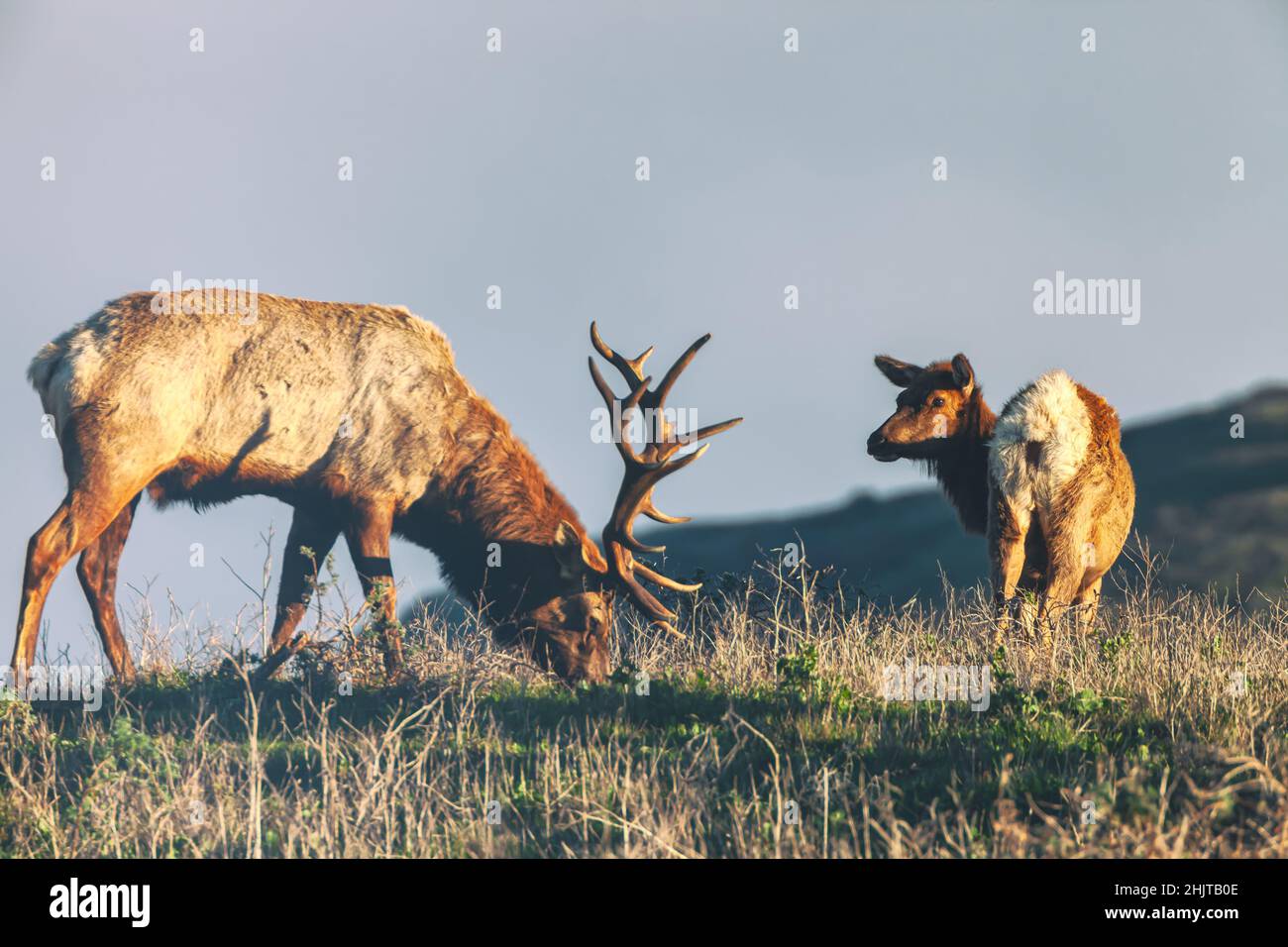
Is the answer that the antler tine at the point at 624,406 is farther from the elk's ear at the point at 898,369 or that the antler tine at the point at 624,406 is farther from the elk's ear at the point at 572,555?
the elk's ear at the point at 898,369

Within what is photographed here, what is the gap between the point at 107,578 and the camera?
10977 millimetres

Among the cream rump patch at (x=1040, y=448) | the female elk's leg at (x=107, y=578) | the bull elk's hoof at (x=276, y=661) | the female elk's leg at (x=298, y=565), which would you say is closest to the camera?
the bull elk's hoof at (x=276, y=661)

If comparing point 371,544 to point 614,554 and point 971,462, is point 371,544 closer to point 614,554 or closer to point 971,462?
point 614,554

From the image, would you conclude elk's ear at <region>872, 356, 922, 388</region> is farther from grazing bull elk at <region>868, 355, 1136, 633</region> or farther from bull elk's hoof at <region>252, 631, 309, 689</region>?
bull elk's hoof at <region>252, 631, 309, 689</region>

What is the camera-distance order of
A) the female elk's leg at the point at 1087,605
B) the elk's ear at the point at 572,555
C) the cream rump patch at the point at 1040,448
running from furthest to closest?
the elk's ear at the point at 572,555 → the female elk's leg at the point at 1087,605 → the cream rump patch at the point at 1040,448

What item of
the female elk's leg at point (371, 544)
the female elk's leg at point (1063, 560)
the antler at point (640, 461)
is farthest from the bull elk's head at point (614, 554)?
the female elk's leg at point (1063, 560)

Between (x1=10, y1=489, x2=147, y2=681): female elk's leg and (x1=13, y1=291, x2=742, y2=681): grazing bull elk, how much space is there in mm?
11

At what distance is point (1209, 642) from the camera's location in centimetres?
991

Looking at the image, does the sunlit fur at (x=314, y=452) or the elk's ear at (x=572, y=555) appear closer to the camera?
the sunlit fur at (x=314, y=452)

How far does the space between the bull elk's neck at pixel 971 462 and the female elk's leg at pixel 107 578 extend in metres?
6.25

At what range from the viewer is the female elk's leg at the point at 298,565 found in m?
11.4

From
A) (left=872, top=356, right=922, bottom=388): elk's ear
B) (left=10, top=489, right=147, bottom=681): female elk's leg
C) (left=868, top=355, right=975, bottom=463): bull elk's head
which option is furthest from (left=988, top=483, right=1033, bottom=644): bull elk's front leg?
(left=10, top=489, right=147, bottom=681): female elk's leg

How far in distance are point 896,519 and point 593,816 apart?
184 ft
